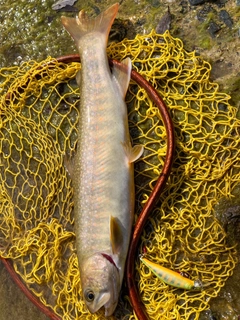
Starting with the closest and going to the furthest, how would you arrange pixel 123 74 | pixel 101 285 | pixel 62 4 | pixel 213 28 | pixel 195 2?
pixel 101 285, pixel 123 74, pixel 213 28, pixel 195 2, pixel 62 4

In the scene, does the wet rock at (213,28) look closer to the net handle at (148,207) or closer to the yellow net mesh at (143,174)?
the yellow net mesh at (143,174)

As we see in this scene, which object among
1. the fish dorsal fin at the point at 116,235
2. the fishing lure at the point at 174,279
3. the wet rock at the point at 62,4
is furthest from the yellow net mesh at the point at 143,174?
the wet rock at the point at 62,4

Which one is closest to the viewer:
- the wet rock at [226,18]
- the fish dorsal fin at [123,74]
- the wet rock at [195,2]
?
the fish dorsal fin at [123,74]

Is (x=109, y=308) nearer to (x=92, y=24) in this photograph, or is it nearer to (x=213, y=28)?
(x=92, y=24)

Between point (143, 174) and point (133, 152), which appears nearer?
point (133, 152)

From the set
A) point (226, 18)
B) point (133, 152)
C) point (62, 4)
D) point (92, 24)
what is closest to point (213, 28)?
point (226, 18)

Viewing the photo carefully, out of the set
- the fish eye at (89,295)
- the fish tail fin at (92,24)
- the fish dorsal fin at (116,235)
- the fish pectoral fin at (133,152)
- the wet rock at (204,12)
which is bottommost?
the fish eye at (89,295)
